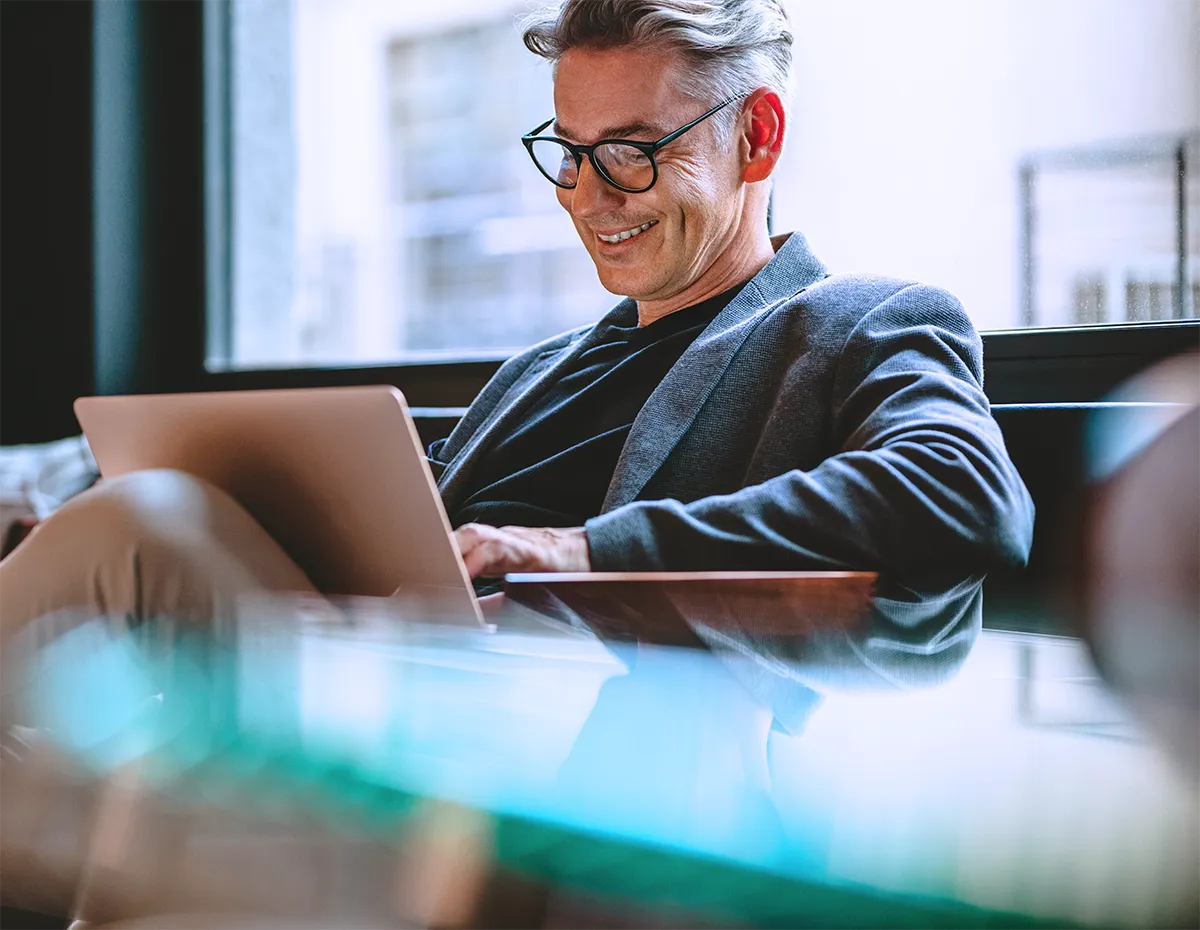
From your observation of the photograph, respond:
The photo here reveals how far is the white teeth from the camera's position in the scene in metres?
1.50

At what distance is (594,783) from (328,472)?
0.53 metres

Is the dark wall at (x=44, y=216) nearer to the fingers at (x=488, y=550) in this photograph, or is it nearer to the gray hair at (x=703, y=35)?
the gray hair at (x=703, y=35)

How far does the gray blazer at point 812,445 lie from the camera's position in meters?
0.97

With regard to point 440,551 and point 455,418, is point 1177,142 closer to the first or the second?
point 455,418

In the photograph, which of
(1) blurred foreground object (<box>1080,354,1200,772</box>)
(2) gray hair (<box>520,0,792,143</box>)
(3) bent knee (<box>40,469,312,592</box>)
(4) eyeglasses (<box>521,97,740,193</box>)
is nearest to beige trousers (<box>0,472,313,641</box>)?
(3) bent knee (<box>40,469,312,592</box>)

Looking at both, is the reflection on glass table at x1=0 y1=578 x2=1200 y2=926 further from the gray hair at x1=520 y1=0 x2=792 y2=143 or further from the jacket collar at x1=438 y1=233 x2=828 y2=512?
the gray hair at x1=520 y1=0 x2=792 y2=143

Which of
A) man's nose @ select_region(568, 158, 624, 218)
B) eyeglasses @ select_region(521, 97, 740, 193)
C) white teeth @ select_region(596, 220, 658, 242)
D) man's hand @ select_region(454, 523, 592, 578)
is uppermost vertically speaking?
eyeglasses @ select_region(521, 97, 740, 193)

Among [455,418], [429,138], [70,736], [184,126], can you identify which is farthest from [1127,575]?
[429,138]

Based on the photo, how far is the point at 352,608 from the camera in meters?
0.81

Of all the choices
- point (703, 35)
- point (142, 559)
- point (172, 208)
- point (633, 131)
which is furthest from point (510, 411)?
point (172, 208)

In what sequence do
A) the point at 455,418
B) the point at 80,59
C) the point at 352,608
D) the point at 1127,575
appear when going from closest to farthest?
1. the point at 352,608
2. the point at 1127,575
3. the point at 455,418
4. the point at 80,59

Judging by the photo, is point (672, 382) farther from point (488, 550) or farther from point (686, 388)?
point (488, 550)

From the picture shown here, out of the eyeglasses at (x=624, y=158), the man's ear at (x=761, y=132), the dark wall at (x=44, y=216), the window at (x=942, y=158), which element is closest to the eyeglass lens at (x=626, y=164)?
the eyeglasses at (x=624, y=158)

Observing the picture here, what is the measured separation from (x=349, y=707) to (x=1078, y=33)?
1713 mm
